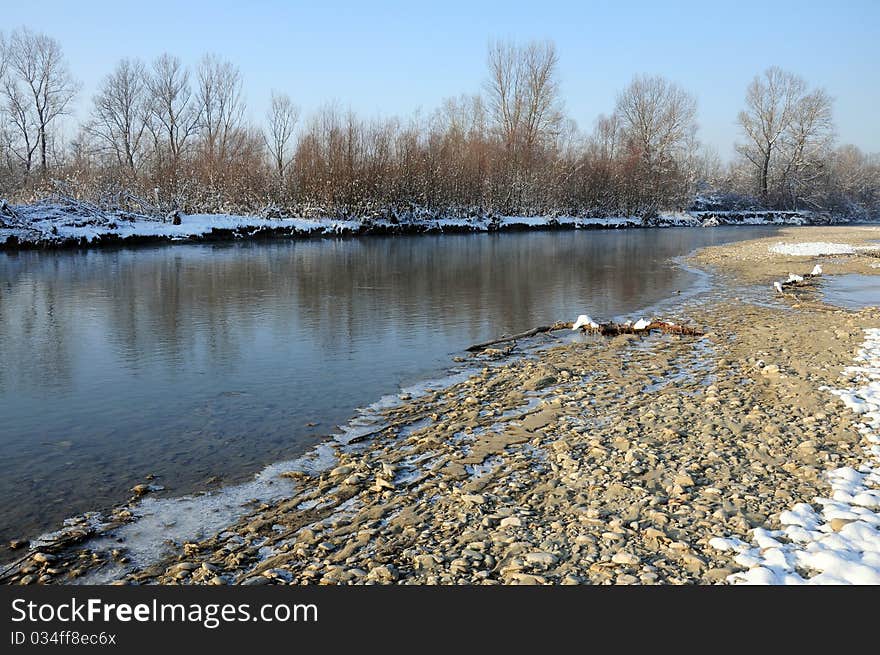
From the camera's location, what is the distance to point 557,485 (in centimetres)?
471

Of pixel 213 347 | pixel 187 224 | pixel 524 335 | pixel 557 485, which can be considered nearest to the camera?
pixel 557 485

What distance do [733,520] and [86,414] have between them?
6444 mm

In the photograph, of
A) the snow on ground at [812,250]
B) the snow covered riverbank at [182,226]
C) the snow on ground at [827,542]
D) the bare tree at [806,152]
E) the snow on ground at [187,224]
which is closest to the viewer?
the snow on ground at [827,542]

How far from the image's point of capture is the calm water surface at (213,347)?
5770 millimetres

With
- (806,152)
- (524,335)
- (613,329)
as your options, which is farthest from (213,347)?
(806,152)

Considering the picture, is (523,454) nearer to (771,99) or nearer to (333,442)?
(333,442)

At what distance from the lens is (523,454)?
5.43 m

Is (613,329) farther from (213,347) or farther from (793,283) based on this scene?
(793,283)


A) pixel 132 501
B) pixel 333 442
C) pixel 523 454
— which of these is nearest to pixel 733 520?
pixel 523 454

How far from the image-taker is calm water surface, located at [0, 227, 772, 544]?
5770 mm

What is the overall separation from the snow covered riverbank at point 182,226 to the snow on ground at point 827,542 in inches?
1160

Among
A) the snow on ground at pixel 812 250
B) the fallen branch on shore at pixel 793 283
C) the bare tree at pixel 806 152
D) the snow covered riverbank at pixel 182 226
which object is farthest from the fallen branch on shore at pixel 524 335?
the bare tree at pixel 806 152

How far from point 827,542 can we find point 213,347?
888cm

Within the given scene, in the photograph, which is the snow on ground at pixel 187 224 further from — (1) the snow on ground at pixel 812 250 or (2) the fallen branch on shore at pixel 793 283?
(2) the fallen branch on shore at pixel 793 283
